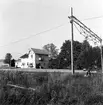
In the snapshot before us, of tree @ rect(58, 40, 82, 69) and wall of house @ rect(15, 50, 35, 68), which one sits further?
wall of house @ rect(15, 50, 35, 68)

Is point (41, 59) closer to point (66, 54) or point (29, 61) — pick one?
point (29, 61)

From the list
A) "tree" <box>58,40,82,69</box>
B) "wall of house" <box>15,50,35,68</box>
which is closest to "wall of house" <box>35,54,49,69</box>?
"wall of house" <box>15,50,35,68</box>

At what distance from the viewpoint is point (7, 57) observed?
83.5m

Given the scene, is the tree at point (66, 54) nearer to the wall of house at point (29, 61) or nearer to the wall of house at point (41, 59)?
the wall of house at point (41, 59)

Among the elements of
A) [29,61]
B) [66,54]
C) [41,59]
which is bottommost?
[29,61]

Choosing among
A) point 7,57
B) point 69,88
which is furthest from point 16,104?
point 7,57

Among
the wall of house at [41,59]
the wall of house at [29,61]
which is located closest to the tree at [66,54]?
the wall of house at [41,59]

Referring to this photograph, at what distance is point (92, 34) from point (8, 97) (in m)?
14.0

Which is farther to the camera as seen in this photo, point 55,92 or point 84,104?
point 55,92

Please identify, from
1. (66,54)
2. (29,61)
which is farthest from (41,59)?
(66,54)

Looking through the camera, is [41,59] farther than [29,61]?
No

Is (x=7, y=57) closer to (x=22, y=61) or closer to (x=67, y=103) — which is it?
(x=22, y=61)

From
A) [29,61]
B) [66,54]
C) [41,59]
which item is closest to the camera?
[66,54]

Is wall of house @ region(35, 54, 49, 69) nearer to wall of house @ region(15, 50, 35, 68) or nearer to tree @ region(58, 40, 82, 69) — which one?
wall of house @ region(15, 50, 35, 68)
